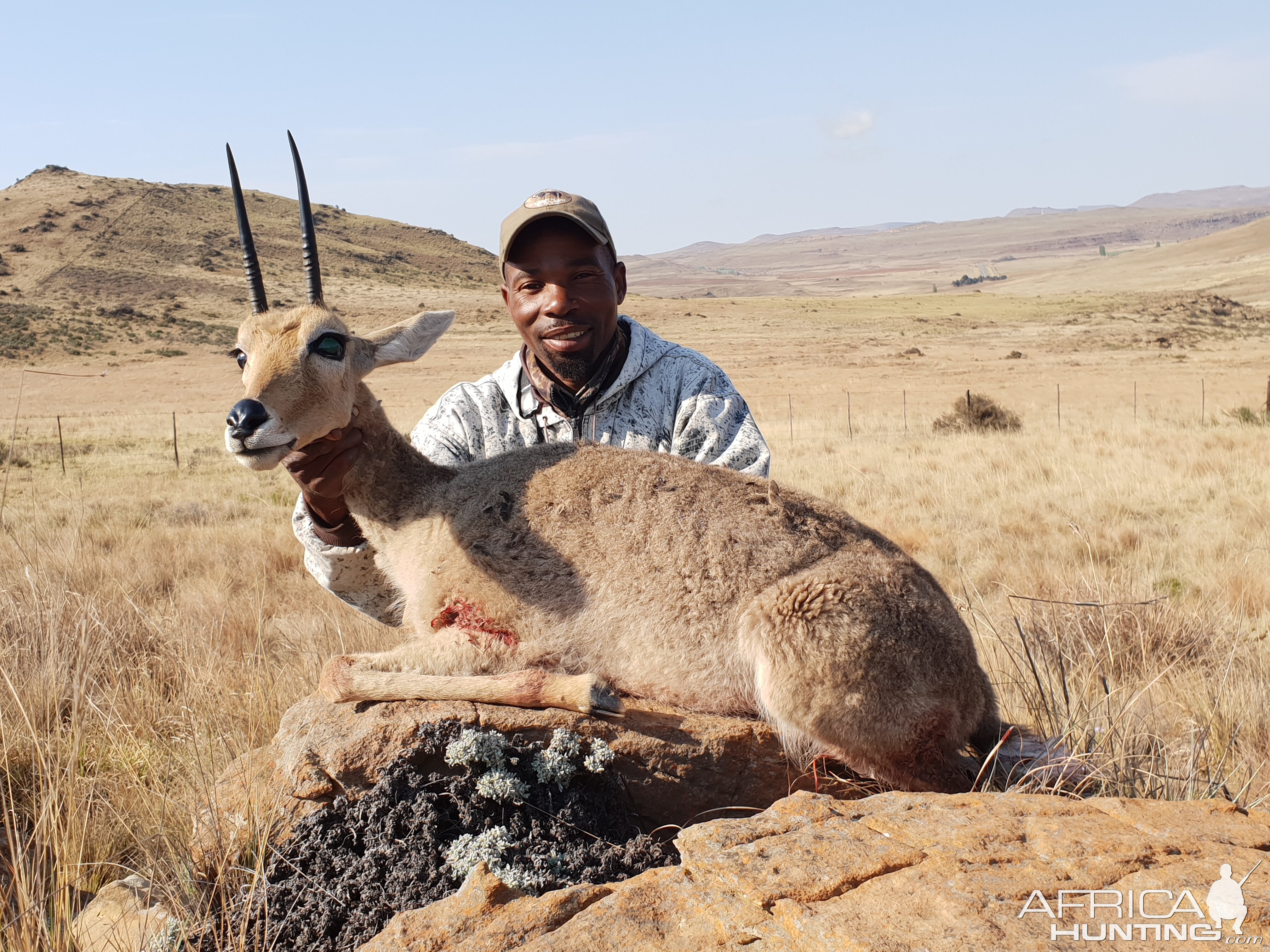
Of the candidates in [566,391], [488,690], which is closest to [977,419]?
[566,391]

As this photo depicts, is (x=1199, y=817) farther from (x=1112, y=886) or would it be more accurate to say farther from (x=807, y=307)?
(x=807, y=307)

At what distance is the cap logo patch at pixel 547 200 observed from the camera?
557cm

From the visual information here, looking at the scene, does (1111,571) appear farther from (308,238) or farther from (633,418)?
(308,238)

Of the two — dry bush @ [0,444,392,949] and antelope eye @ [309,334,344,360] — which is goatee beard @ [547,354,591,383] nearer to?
antelope eye @ [309,334,344,360]

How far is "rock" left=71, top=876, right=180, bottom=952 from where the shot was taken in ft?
10.9

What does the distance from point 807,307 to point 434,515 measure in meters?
110

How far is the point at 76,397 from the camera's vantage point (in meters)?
47.2

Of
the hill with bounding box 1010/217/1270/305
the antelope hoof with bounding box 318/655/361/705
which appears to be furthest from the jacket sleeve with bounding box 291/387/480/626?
the hill with bounding box 1010/217/1270/305

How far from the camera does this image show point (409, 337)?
486cm

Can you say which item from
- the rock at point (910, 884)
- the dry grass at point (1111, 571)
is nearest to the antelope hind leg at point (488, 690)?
the rock at point (910, 884)

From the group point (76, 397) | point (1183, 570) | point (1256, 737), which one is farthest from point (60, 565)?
point (76, 397)

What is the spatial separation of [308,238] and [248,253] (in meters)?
0.31

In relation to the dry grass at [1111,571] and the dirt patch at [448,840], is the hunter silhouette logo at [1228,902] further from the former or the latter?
the dirt patch at [448,840]

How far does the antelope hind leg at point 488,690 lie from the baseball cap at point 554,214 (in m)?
2.84
